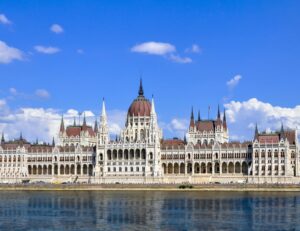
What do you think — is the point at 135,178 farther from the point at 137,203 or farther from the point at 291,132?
the point at 137,203

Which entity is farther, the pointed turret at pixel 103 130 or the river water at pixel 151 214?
the pointed turret at pixel 103 130

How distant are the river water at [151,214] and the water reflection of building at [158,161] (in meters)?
52.3

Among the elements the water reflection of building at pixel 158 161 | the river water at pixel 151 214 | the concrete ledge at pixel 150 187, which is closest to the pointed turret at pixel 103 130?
the water reflection of building at pixel 158 161

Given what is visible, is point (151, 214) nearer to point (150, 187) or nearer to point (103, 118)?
point (150, 187)

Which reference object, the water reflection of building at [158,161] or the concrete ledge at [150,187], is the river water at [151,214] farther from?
the water reflection of building at [158,161]

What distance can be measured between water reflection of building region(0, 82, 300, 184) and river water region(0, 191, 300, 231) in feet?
172

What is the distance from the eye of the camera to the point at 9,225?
8269 centimetres

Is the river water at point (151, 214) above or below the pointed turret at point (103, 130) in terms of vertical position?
below

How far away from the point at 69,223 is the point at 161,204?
98.7 ft

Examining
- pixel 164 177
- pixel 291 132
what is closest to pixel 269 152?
pixel 291 132

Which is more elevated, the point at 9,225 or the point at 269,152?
the point at 269,152

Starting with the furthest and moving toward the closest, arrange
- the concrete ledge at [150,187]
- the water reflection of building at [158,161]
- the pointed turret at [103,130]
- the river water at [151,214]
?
the pointed turret at [103,130] → the water reflection of building at [158,161] → the concrete ledge at [150,187] → the river water at [151,214]

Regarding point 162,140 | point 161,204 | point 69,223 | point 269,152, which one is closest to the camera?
point 69,223

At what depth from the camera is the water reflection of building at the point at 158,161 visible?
176000 millimetres
